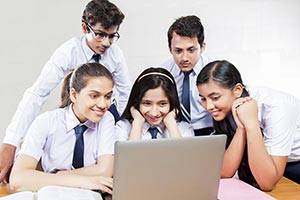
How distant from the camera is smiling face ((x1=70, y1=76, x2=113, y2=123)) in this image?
1818 mm

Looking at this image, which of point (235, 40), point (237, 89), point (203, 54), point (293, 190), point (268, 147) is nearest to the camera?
point (293, 190)

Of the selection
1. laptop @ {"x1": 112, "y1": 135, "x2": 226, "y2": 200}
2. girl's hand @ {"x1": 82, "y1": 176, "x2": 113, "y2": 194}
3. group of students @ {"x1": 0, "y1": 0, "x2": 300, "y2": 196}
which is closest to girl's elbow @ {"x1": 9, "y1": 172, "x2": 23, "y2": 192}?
group of students @ {"x1": 0, "y1": 0, "x2": 300, "y2": 196}

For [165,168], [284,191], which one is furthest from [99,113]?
[284,191]

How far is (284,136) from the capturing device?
5.81 ft

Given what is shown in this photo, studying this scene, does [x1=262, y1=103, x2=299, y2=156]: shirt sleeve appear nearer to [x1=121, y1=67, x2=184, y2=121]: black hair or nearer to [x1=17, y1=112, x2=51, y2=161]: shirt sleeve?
[x1=121, y1=67, x2=184, y2=121]: black hair

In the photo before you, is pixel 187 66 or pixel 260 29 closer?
pixel 187 66

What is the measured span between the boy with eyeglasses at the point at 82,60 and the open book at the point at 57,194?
28.6 inches

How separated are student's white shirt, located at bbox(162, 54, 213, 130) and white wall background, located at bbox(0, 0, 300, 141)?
18 centimetres

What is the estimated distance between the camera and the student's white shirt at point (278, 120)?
5.78 ft

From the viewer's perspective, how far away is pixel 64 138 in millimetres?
1810

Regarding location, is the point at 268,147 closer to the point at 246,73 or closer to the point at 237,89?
the point at 237,89

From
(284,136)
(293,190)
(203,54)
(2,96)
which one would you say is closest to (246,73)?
(203,54)

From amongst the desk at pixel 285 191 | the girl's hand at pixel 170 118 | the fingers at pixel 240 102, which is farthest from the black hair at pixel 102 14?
A: the desk at pixel 285 191

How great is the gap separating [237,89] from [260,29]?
911mm
